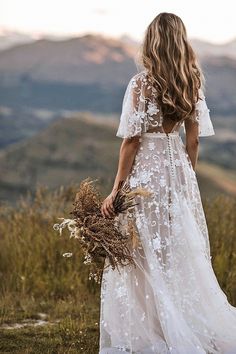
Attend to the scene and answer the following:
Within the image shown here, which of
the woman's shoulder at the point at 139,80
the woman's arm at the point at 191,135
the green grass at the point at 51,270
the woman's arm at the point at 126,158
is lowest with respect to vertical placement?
the green grass at the point at 51,270

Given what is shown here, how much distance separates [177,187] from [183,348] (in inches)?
40.2

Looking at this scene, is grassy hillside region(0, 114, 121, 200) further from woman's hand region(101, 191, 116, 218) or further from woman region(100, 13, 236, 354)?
woman's hand region(101, 191, 116, 218)

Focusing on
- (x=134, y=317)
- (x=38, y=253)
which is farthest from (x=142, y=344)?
(x=38, y=253)

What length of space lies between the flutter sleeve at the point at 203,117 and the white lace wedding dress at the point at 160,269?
0.02 meters

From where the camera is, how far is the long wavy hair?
173 inches

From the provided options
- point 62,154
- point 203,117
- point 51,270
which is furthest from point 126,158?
point 62,154

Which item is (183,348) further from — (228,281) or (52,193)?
(52,193)

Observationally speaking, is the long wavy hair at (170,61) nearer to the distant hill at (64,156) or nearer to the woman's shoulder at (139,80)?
the woman's shoulder at (139,80)

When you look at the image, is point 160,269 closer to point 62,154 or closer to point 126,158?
point 126,158

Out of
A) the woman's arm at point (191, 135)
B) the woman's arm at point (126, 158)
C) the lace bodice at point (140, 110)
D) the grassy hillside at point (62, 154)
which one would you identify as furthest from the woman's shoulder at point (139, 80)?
the grassy hillside at point (62, 154)

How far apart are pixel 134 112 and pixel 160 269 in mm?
1010

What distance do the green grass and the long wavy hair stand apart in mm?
2137

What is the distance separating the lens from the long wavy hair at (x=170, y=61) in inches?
173

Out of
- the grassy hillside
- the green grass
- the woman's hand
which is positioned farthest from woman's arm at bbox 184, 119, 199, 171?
the grassy hillside
